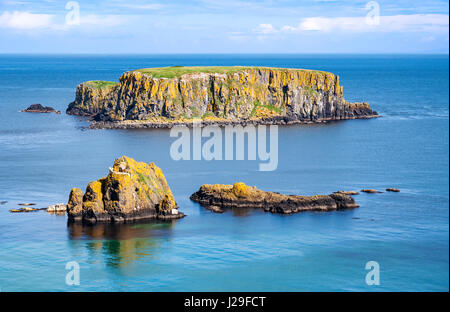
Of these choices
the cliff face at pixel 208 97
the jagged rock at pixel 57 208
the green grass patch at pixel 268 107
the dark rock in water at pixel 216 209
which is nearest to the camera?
the jagged rock at pixel 57 208

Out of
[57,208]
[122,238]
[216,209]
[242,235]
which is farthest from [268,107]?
[122,238]

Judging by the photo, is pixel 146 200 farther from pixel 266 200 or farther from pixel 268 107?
pixel 268 107

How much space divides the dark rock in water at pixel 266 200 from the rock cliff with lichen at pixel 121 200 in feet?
28.6

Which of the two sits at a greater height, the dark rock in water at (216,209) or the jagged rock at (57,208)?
the jagged rock at (57,208)

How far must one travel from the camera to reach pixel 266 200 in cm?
9556

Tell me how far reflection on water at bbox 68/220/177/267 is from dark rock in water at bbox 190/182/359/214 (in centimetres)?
1080

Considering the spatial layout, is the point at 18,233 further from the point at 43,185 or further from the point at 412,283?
the point at 412,283

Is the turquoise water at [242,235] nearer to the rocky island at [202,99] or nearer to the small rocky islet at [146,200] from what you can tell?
the small rocky islet at [146,200]

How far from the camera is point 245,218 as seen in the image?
9025 cm

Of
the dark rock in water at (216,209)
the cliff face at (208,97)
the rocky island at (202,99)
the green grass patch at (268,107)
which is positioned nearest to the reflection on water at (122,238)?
the dark rock in water at (216,209)

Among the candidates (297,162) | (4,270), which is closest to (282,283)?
(4,270)

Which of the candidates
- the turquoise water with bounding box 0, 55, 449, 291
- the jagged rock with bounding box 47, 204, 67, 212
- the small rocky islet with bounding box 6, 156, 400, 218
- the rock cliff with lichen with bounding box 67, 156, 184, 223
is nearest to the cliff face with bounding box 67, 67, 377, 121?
the turquoise water with bounding box 0, 55, 449, 291

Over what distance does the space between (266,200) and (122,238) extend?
2418 centimetres

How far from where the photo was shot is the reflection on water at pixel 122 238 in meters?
76.1
